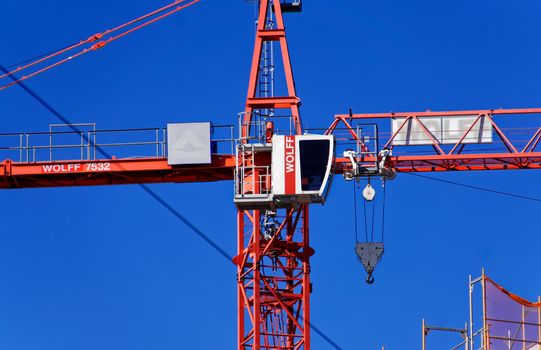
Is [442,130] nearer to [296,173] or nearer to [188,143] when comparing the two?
[296,173]

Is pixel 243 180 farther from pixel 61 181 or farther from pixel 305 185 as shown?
pixel 61 181

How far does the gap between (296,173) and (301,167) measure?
0.43 meters

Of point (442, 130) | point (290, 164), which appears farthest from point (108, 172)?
point (442, 130)

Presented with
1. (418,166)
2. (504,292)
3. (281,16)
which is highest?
(281,16)

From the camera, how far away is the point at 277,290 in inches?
4016

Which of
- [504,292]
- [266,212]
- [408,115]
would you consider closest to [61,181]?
[266,212]

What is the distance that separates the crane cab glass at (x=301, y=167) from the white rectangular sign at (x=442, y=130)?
8416 millimetres

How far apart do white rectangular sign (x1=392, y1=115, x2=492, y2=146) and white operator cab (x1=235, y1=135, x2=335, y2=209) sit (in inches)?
330

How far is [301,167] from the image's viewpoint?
9544cm

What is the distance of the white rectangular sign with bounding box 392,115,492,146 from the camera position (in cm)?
10369

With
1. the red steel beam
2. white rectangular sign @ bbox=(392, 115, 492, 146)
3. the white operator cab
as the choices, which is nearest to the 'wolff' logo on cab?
the white operator cab

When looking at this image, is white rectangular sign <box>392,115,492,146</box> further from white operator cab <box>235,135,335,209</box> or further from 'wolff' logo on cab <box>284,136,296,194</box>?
'wolff' logo on cab <box>284,136,296,194</box>

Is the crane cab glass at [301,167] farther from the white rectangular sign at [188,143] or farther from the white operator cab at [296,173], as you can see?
the white rectangular sign at [188,143]

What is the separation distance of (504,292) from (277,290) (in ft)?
69.3
